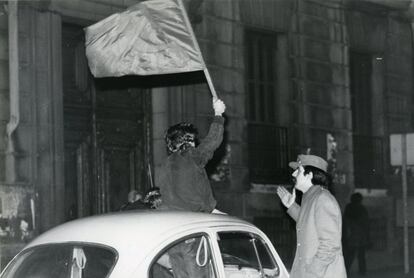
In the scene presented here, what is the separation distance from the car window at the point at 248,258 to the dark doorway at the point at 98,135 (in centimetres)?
607

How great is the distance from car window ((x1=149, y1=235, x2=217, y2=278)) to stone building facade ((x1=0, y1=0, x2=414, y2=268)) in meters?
5.51

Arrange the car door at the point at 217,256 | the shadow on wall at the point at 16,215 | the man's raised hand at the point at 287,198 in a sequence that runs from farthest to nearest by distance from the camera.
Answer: the shadow on wall at the point at 16,215, the man's raised hand at the point at 287,198, the car door at the point at 217,256

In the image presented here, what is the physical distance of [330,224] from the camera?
6.23 m

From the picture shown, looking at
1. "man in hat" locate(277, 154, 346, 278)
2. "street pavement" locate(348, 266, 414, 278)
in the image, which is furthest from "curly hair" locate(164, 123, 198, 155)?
"street pavement" locate(348, 266, 414, 278)

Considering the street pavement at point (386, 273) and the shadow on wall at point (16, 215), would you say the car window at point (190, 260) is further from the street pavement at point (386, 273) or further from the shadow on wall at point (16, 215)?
the street pavement at point (386, 273)

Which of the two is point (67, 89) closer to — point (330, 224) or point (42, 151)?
point (42, 151)

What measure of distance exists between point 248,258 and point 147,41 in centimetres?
288

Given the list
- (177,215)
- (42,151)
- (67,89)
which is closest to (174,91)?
(67,89)

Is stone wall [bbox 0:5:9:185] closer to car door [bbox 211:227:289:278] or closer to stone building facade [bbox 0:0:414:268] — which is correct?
stone building facade [bbox 0:0:414:268]

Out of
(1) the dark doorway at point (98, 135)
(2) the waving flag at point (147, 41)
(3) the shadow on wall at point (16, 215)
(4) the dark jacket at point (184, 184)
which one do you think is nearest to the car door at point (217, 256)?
(4) the dark jacket at point (184, 184)

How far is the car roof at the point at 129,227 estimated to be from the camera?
5676 mm

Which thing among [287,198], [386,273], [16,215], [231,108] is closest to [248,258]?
[287,198]

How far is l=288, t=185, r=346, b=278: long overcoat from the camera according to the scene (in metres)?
6.19

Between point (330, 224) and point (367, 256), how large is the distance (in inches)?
470
